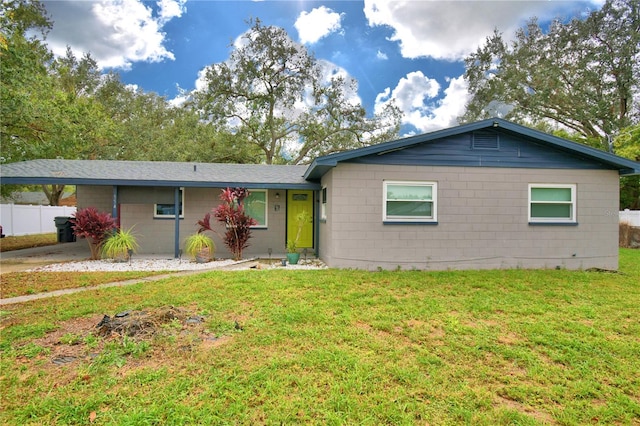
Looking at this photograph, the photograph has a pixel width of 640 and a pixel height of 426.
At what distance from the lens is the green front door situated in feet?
36.9

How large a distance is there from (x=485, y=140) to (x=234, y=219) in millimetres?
6890

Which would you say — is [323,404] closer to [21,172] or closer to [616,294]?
[616,294]

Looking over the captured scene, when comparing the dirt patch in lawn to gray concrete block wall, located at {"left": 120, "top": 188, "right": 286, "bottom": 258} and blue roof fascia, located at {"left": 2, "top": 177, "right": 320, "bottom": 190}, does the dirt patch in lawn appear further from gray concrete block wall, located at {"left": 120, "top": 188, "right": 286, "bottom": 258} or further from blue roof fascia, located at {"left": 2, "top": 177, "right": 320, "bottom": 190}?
gray concrete block wall, located at {"left": 120, "top": 188, "right": 286, "bottom": 258}

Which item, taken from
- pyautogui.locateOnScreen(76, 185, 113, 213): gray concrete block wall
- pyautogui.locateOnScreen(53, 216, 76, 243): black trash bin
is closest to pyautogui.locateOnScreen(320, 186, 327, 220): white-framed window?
pyautogui.locateOnScreen(76, 185, 113, 213): gray concrete block wall

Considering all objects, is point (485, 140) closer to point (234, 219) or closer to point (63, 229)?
point (234, 219)

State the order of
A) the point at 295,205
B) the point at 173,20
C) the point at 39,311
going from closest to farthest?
the point at 39,311, the point at 295,205, the point at 173,20

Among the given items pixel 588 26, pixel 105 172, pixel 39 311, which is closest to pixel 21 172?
pixel 105 172

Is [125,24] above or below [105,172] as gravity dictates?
above

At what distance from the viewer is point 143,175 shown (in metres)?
9.82

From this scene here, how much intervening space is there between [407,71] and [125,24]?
1382 cm

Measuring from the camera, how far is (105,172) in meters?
9.96

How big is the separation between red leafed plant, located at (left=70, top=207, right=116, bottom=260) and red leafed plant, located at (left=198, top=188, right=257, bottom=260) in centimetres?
259

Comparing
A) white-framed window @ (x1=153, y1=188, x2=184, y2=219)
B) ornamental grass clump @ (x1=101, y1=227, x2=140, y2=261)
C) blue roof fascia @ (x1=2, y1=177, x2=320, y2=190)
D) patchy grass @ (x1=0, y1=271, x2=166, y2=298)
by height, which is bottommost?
patchy grass @ (x1=0, y1=271, x2=166, y2=298)

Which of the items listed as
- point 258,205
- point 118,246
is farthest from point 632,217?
point 118,246
